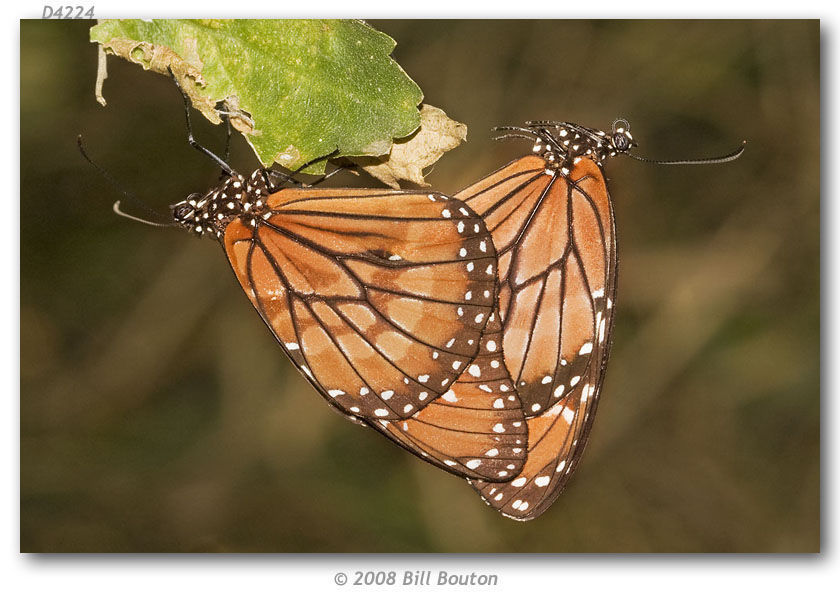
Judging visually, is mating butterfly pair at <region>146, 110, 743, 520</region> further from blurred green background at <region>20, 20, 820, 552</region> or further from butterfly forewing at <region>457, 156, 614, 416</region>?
blurred green background at <region>20, 20, 820, 552</region>

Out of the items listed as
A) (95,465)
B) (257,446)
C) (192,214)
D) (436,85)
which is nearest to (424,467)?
(257,446)

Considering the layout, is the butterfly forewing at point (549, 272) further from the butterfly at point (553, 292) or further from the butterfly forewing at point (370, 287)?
the butterfly forewing at point (370, 287)

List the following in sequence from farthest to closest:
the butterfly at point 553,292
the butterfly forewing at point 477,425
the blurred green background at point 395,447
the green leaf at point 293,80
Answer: the blurred green background at point 395,447, the butterfly at point 553,292, the butterfly forewing at point 477,425, the green leaf at point 293,80

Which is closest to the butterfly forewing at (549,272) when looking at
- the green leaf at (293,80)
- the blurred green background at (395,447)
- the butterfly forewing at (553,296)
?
the butterfly forewing at (553,296)

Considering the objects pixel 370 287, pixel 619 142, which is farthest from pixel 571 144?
pixel 370 287

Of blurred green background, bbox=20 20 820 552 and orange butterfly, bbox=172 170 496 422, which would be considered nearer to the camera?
orange butterfly, bbox=172 170 496 422

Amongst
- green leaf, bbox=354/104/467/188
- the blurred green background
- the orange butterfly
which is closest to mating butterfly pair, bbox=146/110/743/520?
the orange butterfly

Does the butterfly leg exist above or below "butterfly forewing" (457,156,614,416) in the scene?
above

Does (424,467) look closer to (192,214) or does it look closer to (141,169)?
(141,169)
